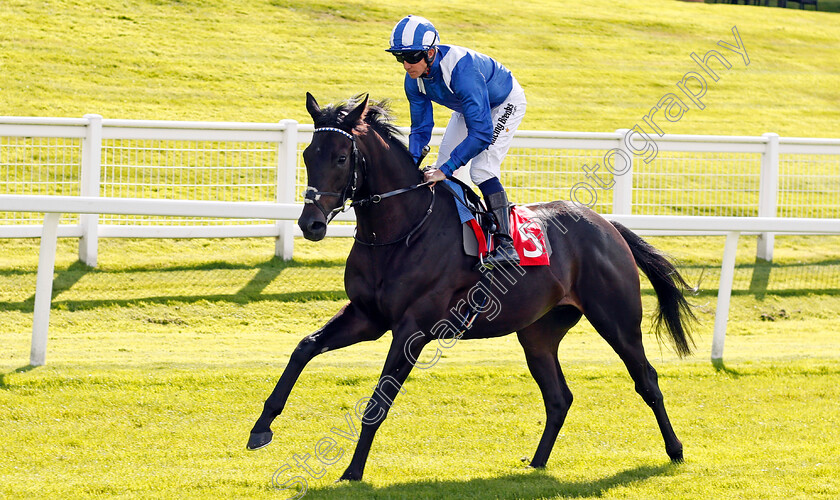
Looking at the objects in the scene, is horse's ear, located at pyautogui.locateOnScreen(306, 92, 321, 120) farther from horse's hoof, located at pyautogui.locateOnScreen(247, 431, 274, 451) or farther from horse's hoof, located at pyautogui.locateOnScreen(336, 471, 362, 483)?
horse's hoof, located at pyautogui.locateOnScreen(336, 471, 362, 483)

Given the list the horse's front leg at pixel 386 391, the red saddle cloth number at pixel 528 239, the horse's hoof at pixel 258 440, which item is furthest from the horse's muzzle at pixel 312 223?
the red saddle cloth number at pixel 528 239

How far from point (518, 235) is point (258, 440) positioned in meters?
1.61

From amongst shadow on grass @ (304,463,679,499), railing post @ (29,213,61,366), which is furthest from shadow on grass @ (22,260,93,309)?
shadow on grass @ (304,463,679,499)

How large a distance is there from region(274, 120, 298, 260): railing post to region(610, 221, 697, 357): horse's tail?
3.72m

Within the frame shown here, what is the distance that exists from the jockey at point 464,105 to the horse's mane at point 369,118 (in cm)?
17

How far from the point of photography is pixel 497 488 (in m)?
4.17

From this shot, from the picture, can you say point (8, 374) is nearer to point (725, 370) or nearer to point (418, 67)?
point (418, 67)

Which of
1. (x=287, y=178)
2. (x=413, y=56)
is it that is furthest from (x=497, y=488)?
(x=287, y=178)

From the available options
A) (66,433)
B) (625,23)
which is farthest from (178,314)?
(625,23)

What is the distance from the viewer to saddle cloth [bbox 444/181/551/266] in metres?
4.56

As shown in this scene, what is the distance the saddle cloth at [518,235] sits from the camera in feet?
15.0

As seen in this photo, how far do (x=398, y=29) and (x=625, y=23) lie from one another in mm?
18266

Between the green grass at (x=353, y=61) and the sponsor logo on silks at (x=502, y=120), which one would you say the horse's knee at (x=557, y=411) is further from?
the green grass at (x=353, y=61)

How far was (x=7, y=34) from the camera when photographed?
14344 mm
